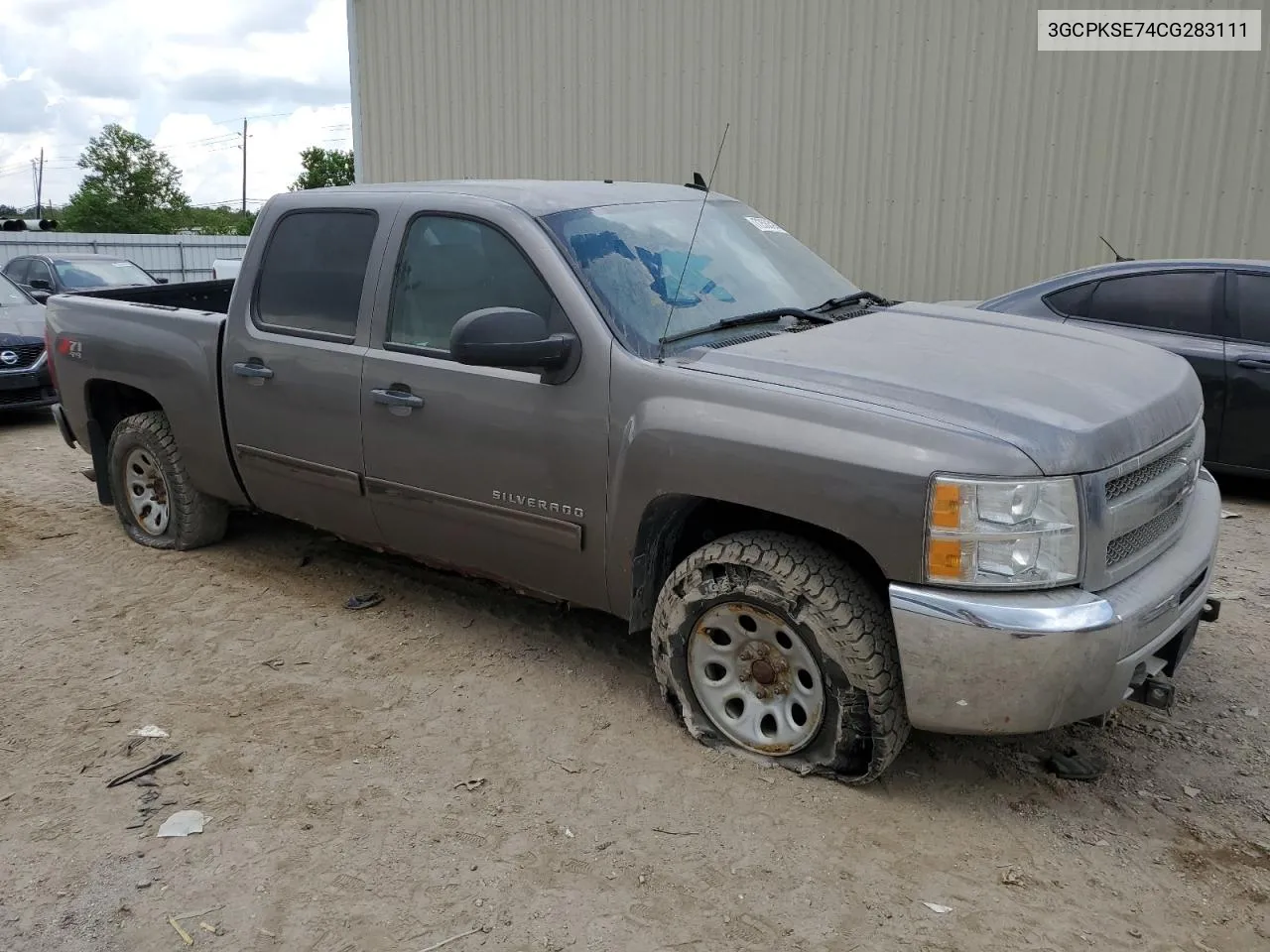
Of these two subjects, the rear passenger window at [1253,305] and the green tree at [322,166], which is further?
the green tree at [322,166]

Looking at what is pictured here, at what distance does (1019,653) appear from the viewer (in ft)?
9.34

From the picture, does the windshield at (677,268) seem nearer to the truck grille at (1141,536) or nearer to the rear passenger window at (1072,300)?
the truck grille at (1141,536)

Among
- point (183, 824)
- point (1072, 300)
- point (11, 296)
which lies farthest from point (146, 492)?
point (11, 296)

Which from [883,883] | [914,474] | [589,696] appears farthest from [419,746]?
[914,474]

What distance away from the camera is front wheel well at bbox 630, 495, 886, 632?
333cm

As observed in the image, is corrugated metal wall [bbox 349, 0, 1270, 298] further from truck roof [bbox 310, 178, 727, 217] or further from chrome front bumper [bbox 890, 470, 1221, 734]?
chrome front bumper [bbox 890, 470, 1221, 734]

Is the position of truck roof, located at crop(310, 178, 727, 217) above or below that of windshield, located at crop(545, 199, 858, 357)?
above

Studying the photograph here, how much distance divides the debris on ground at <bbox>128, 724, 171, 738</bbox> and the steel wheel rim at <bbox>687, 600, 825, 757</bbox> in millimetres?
1882

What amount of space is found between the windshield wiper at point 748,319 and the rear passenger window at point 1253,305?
379 centimetres

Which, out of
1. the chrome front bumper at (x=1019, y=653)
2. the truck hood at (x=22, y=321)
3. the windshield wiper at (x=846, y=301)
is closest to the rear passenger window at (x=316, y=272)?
the windshield wiper at (x=846, y=301)

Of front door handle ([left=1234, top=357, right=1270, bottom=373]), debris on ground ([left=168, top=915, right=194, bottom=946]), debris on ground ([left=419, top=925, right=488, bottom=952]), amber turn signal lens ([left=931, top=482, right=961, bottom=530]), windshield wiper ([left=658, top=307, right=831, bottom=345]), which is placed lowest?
debris on ground ([left=168, top=915, right=194, bottom=946])

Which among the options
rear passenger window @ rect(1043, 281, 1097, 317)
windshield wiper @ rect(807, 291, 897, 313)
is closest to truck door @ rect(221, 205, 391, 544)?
windshield wiper @ rect(807, 291, 897, 313)

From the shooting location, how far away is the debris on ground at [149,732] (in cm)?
377

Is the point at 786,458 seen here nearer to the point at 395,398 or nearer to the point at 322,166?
the point at 395,398
